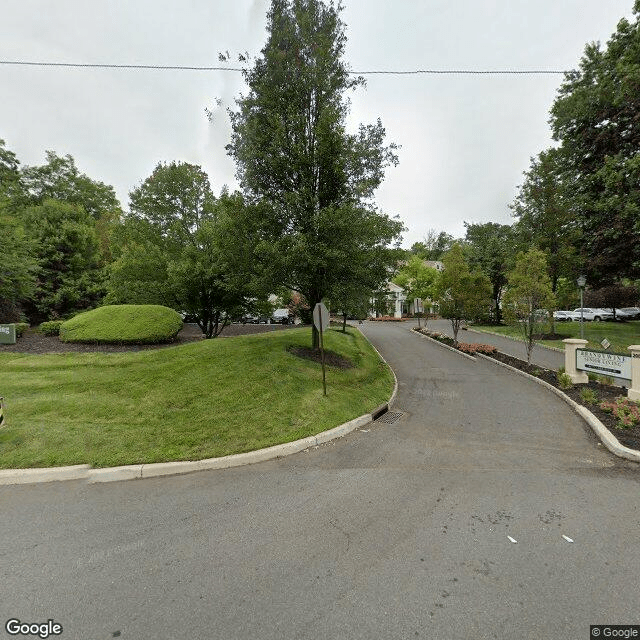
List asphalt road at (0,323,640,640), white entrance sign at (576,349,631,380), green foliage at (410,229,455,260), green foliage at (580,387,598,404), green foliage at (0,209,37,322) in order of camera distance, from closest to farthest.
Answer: asphalt road at (0,323,640,640) → green foliage at (580,387,598,404) → white entrance sign at (576,349,631,380) → green foliage at (0,209,37,322) → green foliage at (410,229,455,260)

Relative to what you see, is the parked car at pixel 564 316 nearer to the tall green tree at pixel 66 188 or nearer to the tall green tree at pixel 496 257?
the tall green tree at pixel 496 257

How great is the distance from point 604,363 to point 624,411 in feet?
8.36

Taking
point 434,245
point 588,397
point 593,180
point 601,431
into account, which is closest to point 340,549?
point 601,431

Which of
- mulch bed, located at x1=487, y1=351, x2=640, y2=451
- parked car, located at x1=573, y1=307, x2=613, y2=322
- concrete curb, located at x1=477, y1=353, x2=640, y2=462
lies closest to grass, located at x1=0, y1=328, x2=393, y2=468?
concrete curb, located at x1=477, y1=353, x2=640, y2=462

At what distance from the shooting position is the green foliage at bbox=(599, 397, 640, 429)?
6.77 metres

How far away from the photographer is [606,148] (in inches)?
717

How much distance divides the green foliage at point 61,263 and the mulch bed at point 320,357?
1609cm

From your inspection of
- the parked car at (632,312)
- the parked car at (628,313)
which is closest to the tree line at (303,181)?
the parked car at (628,313)

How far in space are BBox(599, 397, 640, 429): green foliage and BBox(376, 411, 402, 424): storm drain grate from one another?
4.61m

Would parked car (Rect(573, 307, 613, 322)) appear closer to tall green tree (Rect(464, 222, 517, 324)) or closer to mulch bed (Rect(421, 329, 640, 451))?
tall green tree (Rect(464, 222, 517, 324))

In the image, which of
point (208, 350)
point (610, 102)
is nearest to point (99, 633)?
point (208, 350)

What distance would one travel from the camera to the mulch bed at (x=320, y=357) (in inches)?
428

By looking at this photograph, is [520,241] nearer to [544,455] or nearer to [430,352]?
[430,352]

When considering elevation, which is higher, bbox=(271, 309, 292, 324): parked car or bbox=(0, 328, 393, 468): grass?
bbox=(271, 309, 292, 324): parked car
